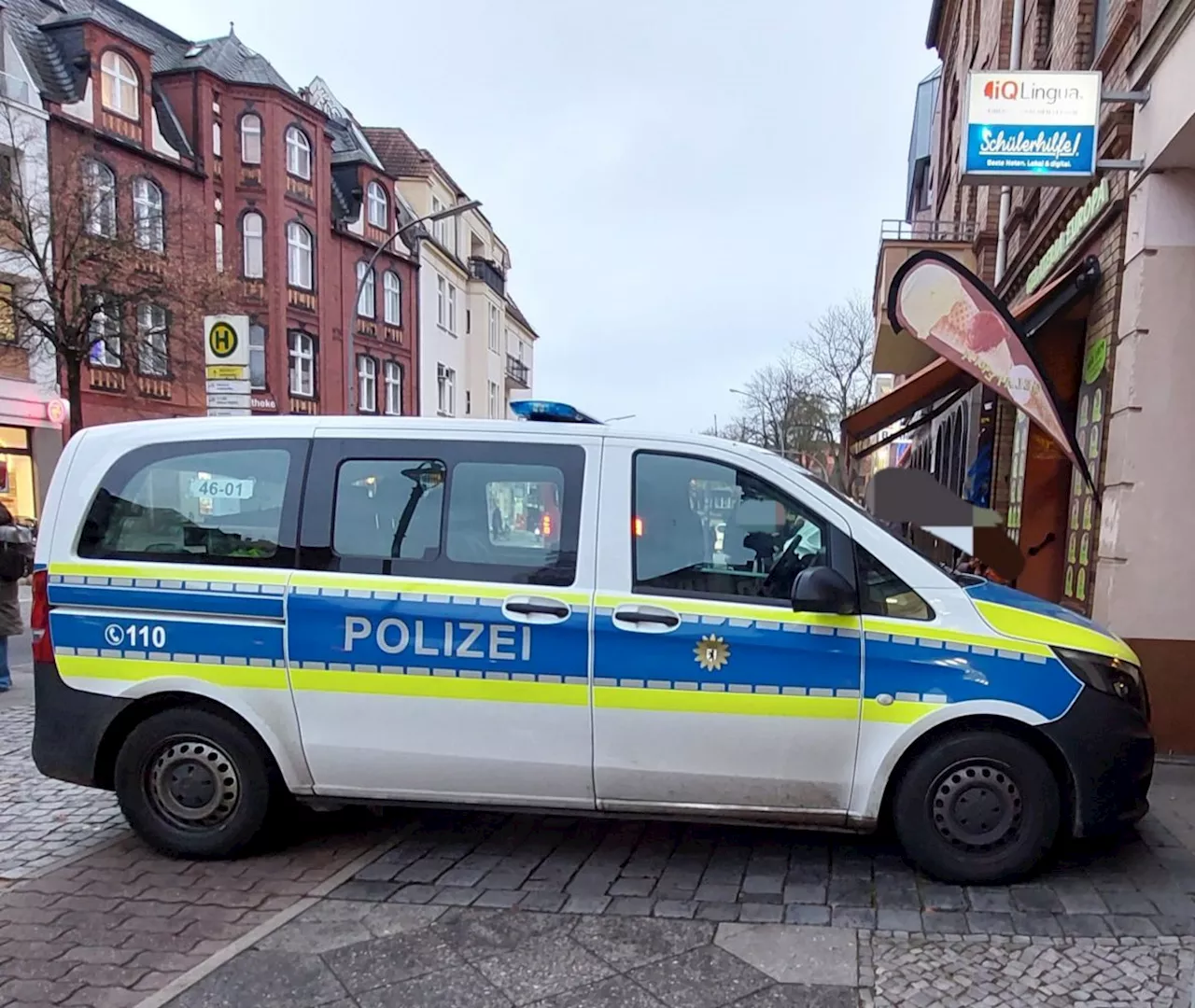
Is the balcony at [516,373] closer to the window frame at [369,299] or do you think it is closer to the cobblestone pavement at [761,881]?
the window frame at [369,299]

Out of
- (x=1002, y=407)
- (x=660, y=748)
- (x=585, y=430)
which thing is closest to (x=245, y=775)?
(x=660, y=748)

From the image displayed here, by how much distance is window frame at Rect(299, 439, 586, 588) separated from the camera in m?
3.91

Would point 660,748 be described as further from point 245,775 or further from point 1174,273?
point 1174,273

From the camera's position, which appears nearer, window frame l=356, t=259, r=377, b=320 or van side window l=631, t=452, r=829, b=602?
van side window l=631, t=452, r=829, b=602

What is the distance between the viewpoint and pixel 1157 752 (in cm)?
571

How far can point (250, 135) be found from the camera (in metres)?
28.9

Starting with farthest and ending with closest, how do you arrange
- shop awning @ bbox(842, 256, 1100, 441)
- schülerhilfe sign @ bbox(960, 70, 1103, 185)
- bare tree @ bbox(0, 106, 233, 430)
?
bare tree @ bbox(0, 106, 233, 430) < shop awning @ bbox(842, 256, 1100, 441) < schülerhilfe sign @ bbox(960, 70, 1103, 185)

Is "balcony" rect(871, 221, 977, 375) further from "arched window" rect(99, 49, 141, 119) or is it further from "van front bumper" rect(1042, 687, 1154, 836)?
"arched window" rect(99, 49, 141, 119)

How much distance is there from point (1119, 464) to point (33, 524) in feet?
70.0

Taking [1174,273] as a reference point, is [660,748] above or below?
below

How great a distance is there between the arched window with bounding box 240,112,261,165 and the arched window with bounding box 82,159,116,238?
1277 centimetres

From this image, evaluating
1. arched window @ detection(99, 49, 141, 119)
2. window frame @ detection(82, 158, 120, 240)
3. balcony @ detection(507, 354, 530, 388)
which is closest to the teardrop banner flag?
window frame @ detection(82, 158, 120, 240)

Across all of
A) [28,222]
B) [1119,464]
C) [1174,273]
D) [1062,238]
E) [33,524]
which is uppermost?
[28,222]

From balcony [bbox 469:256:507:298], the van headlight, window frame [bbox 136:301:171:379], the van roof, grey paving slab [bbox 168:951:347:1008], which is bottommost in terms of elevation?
grey paving slab [bbox 168:951:347:1008]
